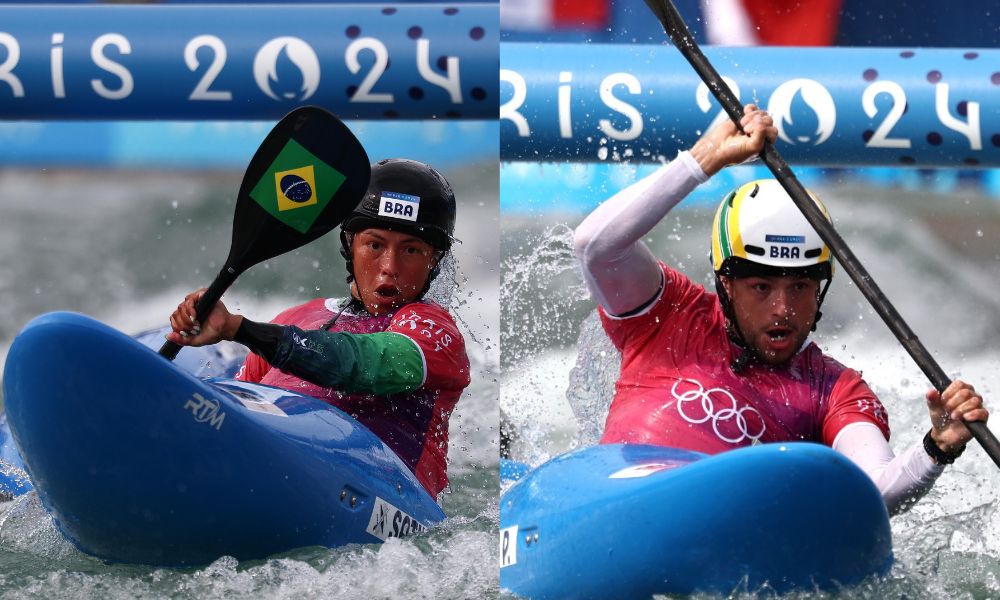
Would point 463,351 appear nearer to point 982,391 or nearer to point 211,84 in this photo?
point 211,84

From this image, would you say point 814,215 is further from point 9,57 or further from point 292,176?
point 9,57

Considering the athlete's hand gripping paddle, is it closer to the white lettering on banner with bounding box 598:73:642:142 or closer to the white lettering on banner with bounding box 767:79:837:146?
the white lettering on banner with bounding box 598:73:642:142

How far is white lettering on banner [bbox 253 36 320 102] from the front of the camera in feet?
12.4

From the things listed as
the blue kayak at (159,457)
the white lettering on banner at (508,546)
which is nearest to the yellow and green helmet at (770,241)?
the white lettering on banner at (508,546)

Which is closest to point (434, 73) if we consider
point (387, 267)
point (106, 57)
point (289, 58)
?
point (289, 58)

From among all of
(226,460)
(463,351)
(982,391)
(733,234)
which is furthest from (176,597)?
(982,391)

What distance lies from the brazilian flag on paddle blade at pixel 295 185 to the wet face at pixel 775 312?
0.90 metres

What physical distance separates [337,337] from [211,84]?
1.73 metres

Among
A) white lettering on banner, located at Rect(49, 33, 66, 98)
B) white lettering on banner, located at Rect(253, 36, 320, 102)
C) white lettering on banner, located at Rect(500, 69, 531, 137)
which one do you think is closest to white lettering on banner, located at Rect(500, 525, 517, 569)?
white lettering on banner, located at Rect(500, 69, 531, 137)

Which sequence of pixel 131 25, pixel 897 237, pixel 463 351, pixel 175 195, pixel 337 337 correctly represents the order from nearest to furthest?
pixel 337 337 → pixel 463 351 → pixel 131 25 → pixel 897 237 → pixel 175 195

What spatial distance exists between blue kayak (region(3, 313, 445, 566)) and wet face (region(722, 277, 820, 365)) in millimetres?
846

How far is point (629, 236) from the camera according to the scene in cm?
212

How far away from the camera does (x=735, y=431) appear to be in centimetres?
222

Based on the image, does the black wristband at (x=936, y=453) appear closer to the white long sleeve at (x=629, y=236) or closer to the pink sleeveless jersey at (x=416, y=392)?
the white long sleeve at (x=629, y=236)
